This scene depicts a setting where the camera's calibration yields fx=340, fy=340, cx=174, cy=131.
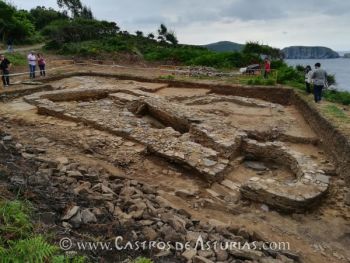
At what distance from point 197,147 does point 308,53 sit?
354 ft

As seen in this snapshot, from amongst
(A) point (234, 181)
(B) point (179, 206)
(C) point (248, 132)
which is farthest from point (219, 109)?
(B) point (179, 206)

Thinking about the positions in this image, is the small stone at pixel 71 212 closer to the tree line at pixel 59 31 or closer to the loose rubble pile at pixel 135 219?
the loose rubble pile at pixel 135 219

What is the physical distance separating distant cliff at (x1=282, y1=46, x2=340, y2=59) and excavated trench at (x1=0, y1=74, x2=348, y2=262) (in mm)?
94805

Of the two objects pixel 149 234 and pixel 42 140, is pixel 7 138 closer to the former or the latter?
pixel 42 140

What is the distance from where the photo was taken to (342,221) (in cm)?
596

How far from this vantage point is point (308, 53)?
104625 mm

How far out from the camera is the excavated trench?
639 cm

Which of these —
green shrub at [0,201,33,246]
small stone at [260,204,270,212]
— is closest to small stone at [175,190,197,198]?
small stone at [260,204,270,212]

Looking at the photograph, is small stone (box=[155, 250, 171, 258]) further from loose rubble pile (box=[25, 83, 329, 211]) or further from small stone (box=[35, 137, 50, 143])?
small stone (box=[35, 137, 50, 143])

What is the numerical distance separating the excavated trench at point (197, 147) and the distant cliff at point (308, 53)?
94.8m

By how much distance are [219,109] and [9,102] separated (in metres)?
6.83

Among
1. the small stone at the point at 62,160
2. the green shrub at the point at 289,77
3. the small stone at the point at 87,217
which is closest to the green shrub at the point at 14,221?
the small stone at the point at 87,217

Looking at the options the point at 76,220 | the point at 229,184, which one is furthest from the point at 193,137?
the point at 76,220

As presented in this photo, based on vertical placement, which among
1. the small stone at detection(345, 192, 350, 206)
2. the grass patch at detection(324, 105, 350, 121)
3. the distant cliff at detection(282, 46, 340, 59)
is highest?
the distant cliff at detection(282, 46, 340, 59)
